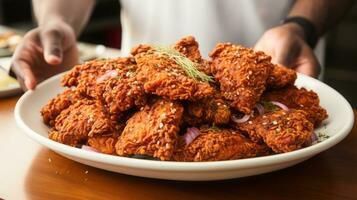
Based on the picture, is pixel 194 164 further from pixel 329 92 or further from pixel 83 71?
pixel 329 92

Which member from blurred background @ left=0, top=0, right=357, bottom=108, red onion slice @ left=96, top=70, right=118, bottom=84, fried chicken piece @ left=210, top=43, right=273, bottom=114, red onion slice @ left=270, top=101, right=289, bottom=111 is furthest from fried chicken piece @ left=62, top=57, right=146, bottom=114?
blurred background @ left=0, top=0, right=357, bottom=108

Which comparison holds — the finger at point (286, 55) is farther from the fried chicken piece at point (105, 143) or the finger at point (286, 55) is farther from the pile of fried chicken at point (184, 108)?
the fried chicken piece at point (105, 143)

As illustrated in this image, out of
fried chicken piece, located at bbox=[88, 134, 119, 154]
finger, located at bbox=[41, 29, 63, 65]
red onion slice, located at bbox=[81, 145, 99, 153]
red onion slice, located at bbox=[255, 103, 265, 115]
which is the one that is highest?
red onion slice, located at bbox=[255, 103, 265, 115]

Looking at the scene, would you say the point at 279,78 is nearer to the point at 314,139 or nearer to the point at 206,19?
the point at 314,139

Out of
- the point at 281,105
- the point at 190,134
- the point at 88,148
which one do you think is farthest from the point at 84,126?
the point at 281,105

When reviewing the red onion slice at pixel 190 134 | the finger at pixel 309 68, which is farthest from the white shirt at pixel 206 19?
the red onion slice at pixel 190 134

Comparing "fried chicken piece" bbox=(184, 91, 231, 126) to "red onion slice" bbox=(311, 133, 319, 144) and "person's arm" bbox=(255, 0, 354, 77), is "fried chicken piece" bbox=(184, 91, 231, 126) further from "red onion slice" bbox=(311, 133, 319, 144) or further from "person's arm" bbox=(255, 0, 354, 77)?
"person's arm" bbox=(255, 0, 354, 77)
